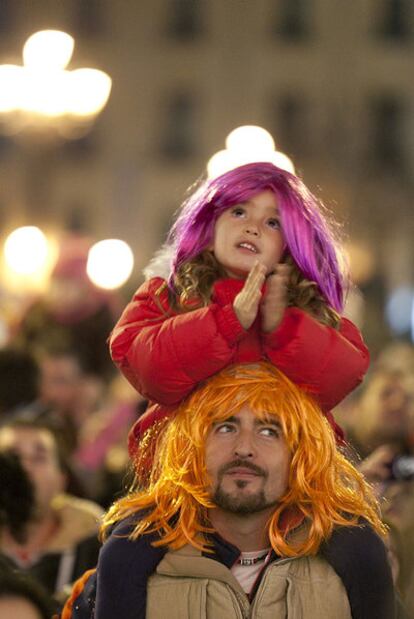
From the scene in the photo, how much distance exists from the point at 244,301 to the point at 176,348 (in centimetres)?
23

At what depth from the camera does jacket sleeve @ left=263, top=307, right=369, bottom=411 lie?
489 centimetres

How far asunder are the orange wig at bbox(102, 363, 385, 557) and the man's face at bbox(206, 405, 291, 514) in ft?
0.07

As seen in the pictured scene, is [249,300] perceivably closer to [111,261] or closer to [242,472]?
[242,472]

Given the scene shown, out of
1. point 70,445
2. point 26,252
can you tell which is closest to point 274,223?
point 70,445

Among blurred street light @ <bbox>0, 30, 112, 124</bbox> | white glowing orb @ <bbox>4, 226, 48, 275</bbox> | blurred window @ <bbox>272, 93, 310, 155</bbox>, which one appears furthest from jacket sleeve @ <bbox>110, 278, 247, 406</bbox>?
blurred window @ <bbox>272, 93, 310, 155</bbox>

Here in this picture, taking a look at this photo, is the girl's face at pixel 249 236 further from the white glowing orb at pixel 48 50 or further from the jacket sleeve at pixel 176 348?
the white glowing orb at pixel 48 50

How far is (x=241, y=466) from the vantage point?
193 inches

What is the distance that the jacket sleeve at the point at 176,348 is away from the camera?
4840mm

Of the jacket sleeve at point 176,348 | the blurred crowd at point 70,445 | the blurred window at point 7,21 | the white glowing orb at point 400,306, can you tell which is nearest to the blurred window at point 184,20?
the blurred window at point 7,21

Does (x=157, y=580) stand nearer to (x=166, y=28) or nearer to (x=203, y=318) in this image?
(x=203, y=318)

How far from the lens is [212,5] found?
5512 centimetres

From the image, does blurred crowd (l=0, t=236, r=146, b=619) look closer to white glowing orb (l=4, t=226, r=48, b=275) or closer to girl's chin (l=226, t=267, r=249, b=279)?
girl's chin (l=226, t=267, r=249, b=279)

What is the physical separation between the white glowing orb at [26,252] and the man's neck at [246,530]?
48.8 feet

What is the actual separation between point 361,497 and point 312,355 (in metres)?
0.46
